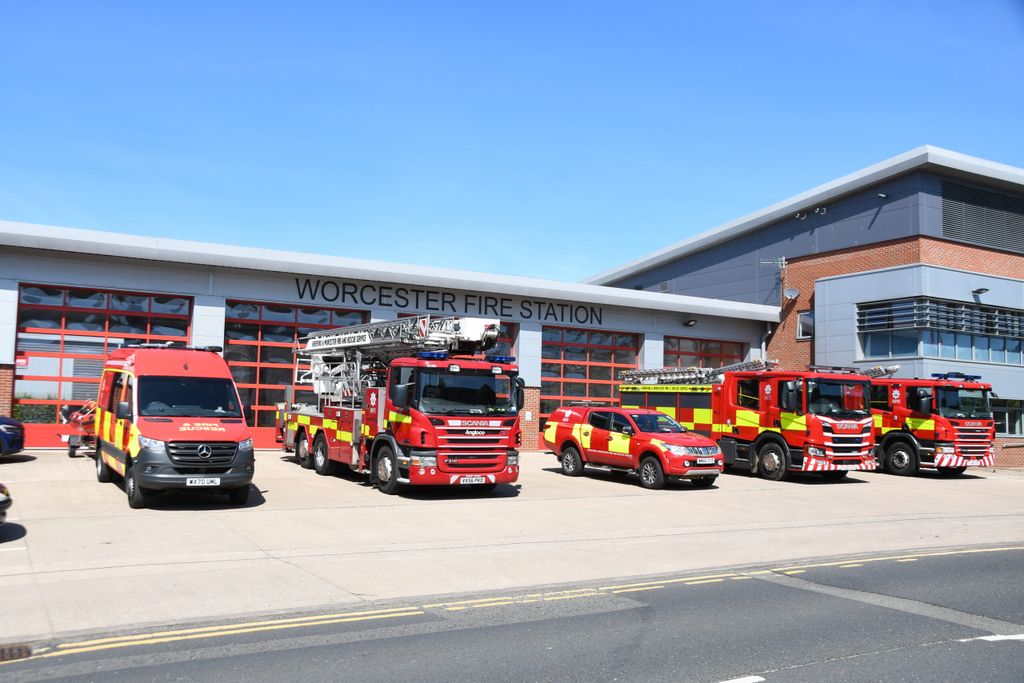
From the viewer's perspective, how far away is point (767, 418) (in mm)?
21047

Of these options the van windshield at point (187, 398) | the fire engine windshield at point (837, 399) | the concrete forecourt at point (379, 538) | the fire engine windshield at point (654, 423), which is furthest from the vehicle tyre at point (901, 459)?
the van windshield at point (187, 398)

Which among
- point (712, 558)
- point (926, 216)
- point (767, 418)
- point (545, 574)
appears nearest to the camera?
point (545, 574)

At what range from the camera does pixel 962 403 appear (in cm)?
2364

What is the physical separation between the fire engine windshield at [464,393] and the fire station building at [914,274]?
1735 cm

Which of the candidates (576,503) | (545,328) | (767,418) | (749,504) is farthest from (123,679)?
(545,328)

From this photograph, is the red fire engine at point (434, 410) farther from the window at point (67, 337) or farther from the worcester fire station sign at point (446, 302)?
the window at point (67, 337)

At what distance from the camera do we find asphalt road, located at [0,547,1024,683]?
230 inches

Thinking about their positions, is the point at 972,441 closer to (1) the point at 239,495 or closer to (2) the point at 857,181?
(2) the point at 857,181

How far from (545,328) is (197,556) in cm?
2040

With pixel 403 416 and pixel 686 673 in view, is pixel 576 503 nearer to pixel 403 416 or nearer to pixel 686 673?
pixel 403 416

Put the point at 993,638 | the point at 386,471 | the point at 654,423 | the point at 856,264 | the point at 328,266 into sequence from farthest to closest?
the point at 856,264 < the point at 328,266 < the point at 654,423 < the point at 386,471 < the point at 993,638

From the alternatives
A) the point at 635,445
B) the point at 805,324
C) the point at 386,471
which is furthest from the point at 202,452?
the point at 805,324

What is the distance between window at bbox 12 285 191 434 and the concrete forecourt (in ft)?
10.8

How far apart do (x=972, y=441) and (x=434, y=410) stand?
1648 centimetres
